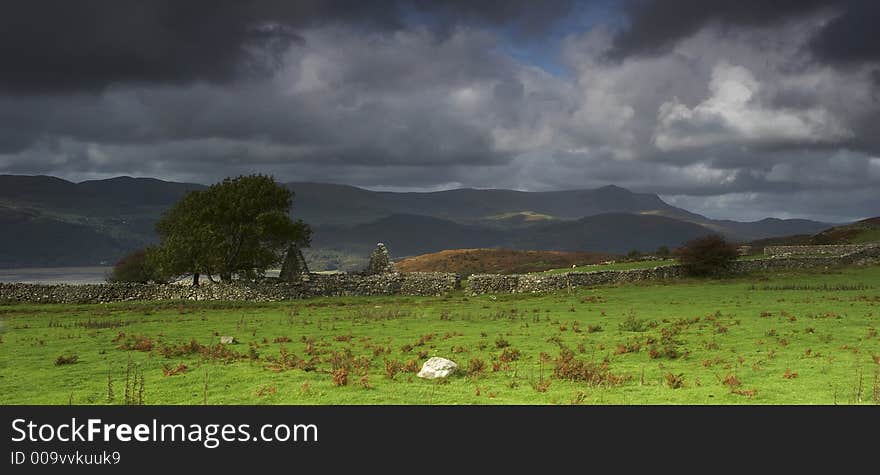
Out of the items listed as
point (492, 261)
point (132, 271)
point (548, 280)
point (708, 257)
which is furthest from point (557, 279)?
point (132, 271)

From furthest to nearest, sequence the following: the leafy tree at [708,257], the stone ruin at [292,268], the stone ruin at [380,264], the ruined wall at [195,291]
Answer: the stone ruin at [380,264]
the leafy tree at [708,257]
the stone ruin at [292,268]
the ruined wall at [195,291]

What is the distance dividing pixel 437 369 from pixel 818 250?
83112 mm

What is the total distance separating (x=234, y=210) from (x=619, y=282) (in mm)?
36150

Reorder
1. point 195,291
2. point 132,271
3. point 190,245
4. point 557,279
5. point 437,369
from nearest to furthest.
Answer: point 437,369 < point 195,291 < point 190,245 < point 557,279 < point 132,271

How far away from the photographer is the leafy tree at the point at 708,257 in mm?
66250

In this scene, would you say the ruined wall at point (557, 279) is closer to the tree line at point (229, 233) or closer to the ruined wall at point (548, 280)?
the ruined wall at point (548, 280)

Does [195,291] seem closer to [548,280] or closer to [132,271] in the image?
[548,280]

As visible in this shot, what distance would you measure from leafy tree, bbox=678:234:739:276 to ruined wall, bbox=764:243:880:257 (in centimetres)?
1826

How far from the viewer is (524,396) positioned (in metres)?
15.4

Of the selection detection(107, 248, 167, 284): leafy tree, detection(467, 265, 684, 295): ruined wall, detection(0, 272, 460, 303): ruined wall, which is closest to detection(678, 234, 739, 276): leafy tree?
detection(467, 265, 684, 295): ruined wall

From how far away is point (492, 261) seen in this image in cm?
11188

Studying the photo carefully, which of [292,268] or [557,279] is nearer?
[557,279]

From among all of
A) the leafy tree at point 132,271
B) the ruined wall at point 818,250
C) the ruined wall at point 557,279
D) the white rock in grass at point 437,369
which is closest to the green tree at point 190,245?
the leafy tree at point 132,271

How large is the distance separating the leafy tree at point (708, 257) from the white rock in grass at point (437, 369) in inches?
2124
